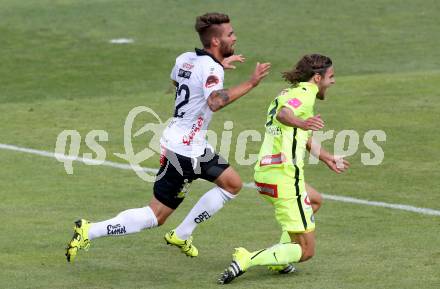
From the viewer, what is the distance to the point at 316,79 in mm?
11438

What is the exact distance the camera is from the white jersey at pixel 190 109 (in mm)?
11859

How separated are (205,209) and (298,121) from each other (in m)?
1.95

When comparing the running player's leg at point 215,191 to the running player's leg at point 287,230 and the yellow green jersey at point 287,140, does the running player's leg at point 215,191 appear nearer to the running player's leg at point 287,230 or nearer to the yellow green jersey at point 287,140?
the yellow green jersey at point 287,140

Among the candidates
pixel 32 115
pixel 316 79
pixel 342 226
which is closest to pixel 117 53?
pixel 32 115

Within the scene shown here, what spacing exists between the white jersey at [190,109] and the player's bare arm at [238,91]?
0.44 metres

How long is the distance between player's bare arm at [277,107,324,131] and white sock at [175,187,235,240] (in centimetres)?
161

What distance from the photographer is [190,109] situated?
39.4ft

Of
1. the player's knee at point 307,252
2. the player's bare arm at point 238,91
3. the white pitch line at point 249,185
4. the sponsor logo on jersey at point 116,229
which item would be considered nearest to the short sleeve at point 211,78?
the player's bare arm at point 238,91

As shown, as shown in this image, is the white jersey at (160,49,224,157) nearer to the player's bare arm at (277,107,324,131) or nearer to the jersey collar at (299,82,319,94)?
the jersey collar at (299,82,319,94)

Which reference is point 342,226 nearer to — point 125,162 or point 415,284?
point 415,284

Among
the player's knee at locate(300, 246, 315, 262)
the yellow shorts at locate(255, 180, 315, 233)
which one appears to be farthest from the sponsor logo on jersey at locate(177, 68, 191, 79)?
the player's knee at locate(300, 246, 315, 262)

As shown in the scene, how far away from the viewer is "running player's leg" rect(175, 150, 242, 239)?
39.5 feet

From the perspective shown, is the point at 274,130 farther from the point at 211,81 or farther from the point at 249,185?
the point at 249,185

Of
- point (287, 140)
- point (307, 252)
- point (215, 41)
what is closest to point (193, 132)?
point (215, 41)
